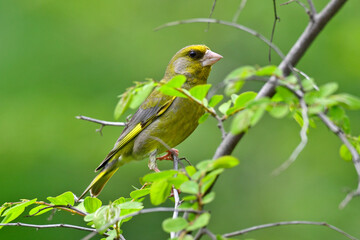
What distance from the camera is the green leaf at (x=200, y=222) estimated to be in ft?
5.38

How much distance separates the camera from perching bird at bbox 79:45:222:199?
4508 millimetres

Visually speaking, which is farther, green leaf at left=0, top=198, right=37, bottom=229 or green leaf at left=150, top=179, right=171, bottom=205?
green leaf at left=0, top=198, right=37, bottom=229

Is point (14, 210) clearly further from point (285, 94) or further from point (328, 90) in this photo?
point (328, 90)

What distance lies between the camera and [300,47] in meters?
1.72

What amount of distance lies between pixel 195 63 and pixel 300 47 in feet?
9.89

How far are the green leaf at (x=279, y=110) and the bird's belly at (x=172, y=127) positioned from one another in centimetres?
267

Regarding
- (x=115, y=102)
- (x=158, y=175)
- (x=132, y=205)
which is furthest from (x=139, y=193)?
(x=115, y=102)

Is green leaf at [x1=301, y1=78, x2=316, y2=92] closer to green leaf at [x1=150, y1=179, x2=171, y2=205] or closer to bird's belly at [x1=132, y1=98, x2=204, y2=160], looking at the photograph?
green leaf at [x1=150, y1=179, x2=171, y2=205]

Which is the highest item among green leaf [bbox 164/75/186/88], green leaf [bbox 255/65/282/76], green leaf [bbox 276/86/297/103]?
green leaf [bbox 255/65/282/76]

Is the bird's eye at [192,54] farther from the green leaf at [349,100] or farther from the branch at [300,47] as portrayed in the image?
the green leaf at [349,100]

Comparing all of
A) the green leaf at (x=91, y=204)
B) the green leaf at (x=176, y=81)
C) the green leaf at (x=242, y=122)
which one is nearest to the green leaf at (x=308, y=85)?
the green leaf at (x=242, y=122)

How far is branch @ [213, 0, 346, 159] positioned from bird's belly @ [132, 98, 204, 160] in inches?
103

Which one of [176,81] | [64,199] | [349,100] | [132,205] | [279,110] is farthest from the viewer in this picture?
[64,199]

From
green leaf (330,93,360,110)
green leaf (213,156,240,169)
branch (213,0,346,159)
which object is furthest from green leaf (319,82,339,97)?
green leaf (213,156,240,169)
